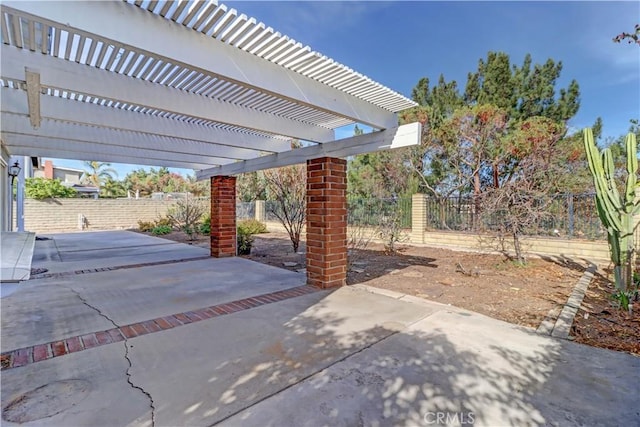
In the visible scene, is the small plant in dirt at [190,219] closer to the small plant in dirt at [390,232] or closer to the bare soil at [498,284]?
the bare soil at [498,284]

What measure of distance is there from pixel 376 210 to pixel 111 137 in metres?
8.68

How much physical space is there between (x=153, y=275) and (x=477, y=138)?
1176 centimetres

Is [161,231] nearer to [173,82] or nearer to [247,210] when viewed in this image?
[247,210]

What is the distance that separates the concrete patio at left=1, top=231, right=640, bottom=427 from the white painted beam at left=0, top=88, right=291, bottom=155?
8.23 ft

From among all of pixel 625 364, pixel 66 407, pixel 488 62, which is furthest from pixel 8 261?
pixel 488 62

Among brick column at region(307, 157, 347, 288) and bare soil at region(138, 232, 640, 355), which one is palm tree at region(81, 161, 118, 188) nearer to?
bare soil at region(138, 232, 640, 355)

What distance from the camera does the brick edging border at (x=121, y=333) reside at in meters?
2.74

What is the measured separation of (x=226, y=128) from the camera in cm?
572

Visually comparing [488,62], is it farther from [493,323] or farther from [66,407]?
[66,407]

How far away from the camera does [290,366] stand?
2.60 m

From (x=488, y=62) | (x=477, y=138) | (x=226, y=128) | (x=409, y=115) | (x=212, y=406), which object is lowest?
(x=212, y=406)

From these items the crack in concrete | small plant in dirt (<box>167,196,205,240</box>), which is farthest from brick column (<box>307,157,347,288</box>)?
small plant in dirt (<box>167,196,205,240</box>)

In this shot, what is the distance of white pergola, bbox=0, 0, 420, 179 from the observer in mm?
2486

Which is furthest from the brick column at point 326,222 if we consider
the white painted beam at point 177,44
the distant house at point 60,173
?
the distant house at point 60,173
